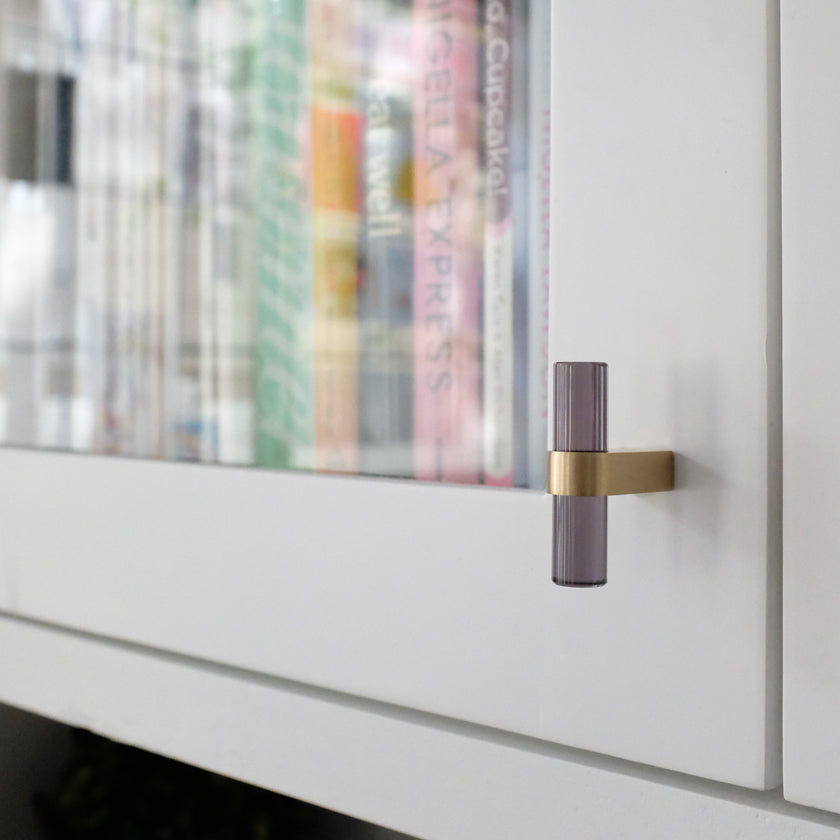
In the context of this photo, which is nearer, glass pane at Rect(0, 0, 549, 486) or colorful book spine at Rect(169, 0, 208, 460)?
glass pane at Rect(0, 0, 549, 486)

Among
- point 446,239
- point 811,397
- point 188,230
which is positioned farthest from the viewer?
point 188,230

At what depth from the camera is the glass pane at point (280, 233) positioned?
299 millimetres

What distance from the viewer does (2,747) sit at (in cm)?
58

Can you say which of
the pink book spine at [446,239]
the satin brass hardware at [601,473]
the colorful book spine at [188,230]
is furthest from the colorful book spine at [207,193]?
the satin brass hardware at [601,473]

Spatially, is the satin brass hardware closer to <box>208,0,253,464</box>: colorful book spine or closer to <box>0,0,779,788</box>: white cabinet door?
<box>0,0,779,788</box>: white cabinet door

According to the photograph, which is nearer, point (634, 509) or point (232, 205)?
point (634, 509)

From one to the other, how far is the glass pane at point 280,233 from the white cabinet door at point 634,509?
0.08ft

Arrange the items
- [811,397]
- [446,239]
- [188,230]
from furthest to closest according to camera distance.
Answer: [188,230], [446,239], [811,397]

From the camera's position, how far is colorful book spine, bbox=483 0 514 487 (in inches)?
11.5

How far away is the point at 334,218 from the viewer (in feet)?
1.17

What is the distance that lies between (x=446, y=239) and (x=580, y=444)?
12cm

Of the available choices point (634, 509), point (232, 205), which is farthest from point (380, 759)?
point (232, 205)

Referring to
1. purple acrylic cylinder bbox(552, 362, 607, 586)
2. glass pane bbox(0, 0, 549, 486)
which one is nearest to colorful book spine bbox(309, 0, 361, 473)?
glass pane bbox(0, 0, 549, 486)

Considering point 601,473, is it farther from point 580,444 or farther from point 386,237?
point 386,237
